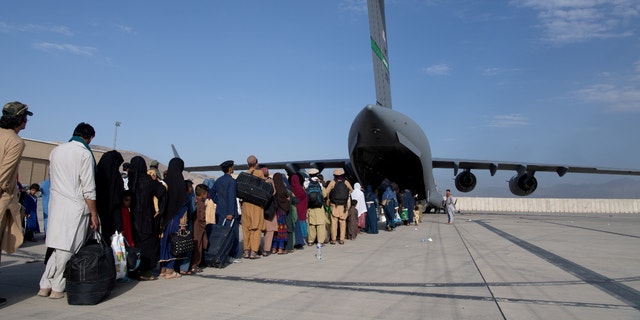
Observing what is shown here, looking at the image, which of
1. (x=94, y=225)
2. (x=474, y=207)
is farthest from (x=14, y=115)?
(x=474, y=207)

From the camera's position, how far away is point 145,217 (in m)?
5.08

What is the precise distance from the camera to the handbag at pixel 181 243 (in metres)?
5.20

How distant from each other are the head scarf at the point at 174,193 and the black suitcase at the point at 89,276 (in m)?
1.38

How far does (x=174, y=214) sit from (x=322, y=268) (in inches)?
81.7

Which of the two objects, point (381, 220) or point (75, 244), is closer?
point (75, 244)

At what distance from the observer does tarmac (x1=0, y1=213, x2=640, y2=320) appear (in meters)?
3.51

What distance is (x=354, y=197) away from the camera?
1101cm

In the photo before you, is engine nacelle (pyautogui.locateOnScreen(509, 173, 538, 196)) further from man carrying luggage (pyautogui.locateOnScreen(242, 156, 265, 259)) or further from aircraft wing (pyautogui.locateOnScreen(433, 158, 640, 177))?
man carrying luggage (pyautogui.locateOnScreen(242, 156, 265, 259))

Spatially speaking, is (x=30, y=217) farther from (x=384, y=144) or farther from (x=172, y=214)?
(x=384, y=144)

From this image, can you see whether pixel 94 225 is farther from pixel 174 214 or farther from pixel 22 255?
pixel 22 255

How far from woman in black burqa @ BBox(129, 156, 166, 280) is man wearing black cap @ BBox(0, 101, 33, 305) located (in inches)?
51.1

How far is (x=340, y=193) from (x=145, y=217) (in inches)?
191

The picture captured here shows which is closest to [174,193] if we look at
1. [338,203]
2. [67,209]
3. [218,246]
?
[218,246]

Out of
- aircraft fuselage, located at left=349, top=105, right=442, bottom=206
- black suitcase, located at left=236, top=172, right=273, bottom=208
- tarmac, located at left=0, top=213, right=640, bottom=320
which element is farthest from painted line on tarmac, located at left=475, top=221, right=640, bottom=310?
aircraft fuselage, located at left=349, top=105, right=442, bottom=206
